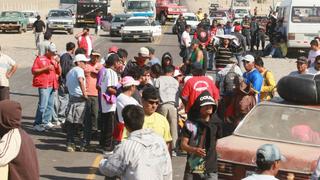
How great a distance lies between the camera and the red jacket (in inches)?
547

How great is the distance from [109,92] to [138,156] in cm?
596

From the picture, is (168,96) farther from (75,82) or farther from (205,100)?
(205,100)

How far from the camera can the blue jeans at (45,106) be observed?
14.1 meters

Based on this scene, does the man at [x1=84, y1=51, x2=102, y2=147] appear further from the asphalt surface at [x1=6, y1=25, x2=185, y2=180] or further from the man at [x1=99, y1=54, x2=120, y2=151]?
the asphalt surface at [x1=6, y1=25, x2=185, y2=180]

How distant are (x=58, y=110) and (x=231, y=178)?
24.5ft

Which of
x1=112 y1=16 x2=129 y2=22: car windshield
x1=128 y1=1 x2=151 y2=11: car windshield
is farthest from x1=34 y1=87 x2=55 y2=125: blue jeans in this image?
x1=128 y1=1 x2=151 y2=11: car windshield

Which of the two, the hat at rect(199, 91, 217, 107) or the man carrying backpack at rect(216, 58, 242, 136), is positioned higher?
the hat at rect(199, 91, 217, 107)

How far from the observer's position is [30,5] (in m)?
83.2

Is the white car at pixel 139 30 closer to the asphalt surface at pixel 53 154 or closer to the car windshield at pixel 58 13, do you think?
the car windshield at pixel 58 13

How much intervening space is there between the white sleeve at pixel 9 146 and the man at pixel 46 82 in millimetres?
8465

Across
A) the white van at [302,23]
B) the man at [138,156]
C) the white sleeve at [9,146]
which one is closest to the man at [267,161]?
the man at [138,156]

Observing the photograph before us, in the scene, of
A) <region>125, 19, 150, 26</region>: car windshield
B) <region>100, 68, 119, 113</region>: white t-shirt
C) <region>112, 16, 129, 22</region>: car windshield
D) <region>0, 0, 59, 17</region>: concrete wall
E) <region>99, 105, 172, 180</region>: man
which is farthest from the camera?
<region>0, 0, 59, 17</region>: concrete wall

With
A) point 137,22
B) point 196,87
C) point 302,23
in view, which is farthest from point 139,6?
point 196,87

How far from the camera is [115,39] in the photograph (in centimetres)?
4412
